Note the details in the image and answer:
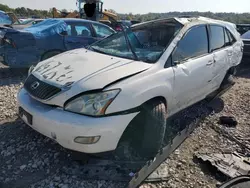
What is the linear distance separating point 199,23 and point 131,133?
2.07 metres

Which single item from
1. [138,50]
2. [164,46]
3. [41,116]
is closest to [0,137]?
[41,116]

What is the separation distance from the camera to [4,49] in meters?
5.38

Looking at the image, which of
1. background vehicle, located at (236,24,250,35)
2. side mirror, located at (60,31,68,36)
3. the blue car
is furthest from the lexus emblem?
background vehicle, located at (236,24,250,35)

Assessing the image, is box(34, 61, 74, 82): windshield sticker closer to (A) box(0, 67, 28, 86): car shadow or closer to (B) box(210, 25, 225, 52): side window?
(B) box(210, 25, 225, 52): side window

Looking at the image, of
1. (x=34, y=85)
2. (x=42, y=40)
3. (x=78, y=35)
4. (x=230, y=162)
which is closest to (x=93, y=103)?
(x=34, y=85)

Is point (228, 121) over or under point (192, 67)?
under

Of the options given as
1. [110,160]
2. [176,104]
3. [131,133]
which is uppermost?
[176,104]

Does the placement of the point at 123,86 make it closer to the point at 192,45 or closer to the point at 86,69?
the point at 86,69

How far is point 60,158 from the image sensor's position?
9.04ft

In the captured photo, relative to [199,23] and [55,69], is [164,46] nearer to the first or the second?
[199,23]

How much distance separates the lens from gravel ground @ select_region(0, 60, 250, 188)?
2430mm

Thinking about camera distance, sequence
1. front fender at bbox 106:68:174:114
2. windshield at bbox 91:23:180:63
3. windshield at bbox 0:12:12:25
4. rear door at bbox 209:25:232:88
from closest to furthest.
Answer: front fender at bbox 106:68:174:114 → windshield at bbox 91:23:180:63 → rear door at bbox 209:25:232:88 → windshield at bbox 0:12:12:25

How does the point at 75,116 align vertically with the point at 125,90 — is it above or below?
below

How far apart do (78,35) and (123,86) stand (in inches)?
176
